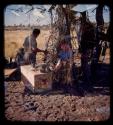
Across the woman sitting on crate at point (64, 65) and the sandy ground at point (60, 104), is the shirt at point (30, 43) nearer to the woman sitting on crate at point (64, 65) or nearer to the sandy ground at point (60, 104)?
the woman sitting on crate at point (64, 65)

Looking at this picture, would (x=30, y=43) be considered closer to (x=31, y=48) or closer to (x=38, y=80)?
(x=31, y=48)

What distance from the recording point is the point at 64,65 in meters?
6.09

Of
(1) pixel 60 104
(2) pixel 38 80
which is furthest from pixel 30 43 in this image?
(1) pixel 60 104

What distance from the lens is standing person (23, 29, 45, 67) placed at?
612 cm

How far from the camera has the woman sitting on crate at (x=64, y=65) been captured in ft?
19.8

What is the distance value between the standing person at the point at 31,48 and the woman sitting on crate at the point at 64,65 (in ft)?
1.73

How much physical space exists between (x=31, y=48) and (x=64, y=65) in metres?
0.83

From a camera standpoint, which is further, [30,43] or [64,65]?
[30,43]

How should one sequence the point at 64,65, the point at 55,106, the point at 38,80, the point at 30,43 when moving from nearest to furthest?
the point at 55,106 → the point at 38,80 → the point at 64,65 → the point at 30,43

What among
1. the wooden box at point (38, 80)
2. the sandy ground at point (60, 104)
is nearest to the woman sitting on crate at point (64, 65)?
the sandy ground at point (60, 104)
